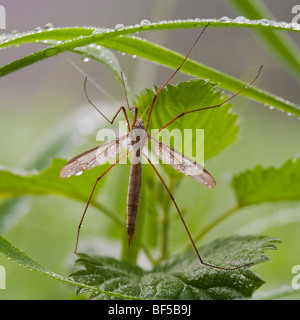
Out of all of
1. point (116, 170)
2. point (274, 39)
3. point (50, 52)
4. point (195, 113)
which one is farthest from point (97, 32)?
point (116, 170)

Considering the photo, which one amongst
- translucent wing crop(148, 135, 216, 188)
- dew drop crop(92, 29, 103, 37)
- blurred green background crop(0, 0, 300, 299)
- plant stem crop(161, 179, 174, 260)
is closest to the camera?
dew drop crop(92, 29, 103, 37)

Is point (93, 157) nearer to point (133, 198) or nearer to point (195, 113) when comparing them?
point (133, 198)

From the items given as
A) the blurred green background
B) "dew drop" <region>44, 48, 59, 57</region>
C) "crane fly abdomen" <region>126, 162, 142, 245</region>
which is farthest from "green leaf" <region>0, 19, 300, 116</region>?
"crane fly abdomen" <region>126, 162, 142, 245</region>

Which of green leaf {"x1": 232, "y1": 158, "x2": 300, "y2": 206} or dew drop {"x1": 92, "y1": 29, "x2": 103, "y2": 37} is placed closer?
dew drop {"x1": 92, "y1": 29, "x2": 103, "y2": 37}

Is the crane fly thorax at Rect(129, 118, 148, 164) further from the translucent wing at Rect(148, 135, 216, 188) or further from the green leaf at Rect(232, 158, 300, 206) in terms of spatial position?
the green leaf at Rect(232, 158, 300, 206)

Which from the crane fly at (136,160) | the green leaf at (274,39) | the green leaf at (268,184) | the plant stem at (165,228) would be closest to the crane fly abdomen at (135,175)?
the crane fly at (136,160)
